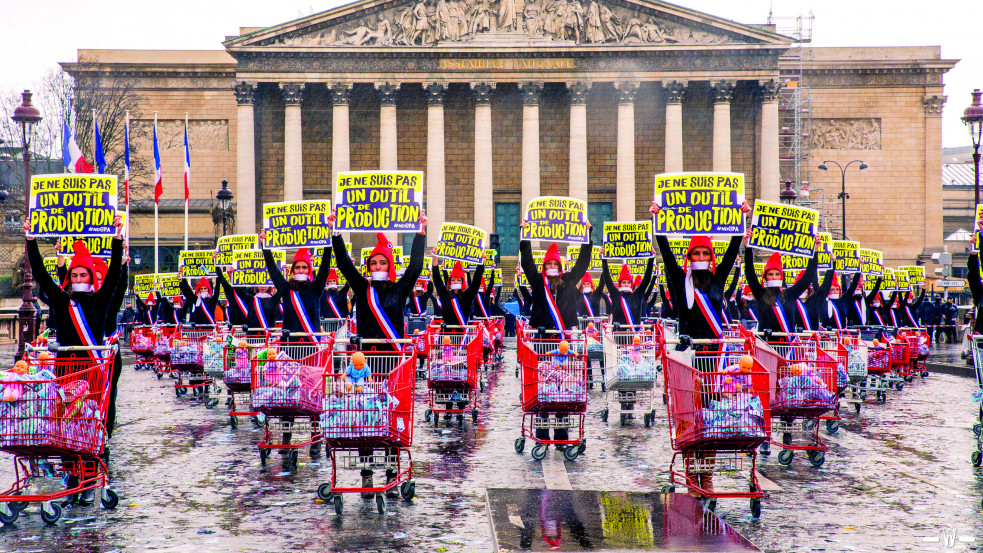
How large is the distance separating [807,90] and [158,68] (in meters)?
40.6

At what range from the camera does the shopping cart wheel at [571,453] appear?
11.9 meters

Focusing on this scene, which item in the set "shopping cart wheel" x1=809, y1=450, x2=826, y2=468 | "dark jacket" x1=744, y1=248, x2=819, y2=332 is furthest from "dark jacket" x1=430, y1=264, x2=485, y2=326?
"shopping cart wheel" x1=809, y1=450, x2=826, y2=468

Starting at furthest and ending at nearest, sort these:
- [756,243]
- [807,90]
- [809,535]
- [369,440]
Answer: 1. [807,90]
2. [756,243]
3. [369,440]
4. [809,535]

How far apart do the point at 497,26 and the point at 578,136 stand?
7.92 meters

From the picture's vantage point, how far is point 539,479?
421 inches

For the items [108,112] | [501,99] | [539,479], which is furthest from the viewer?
[501,99]

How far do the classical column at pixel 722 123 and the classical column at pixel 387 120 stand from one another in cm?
1789

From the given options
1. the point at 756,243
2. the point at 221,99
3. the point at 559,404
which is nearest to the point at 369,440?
the point at 559,404

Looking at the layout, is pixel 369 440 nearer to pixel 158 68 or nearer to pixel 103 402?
pixel 103 402

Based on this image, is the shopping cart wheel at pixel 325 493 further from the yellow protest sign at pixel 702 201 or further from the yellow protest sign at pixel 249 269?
the yellow protest sign at pixel 249 269

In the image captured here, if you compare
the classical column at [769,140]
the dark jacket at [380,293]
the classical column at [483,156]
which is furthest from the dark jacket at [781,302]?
the classical column at [769,140]

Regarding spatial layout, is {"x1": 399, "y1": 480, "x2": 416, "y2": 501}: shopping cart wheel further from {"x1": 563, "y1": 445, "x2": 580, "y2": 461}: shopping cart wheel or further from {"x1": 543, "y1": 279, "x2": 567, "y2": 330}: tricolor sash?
{"x1": 543, "y1": 279, "x2": 567, "y2": 330}: tricolor sash

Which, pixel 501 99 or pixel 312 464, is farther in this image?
pixel 501 99

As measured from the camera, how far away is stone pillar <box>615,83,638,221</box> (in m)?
55.2
